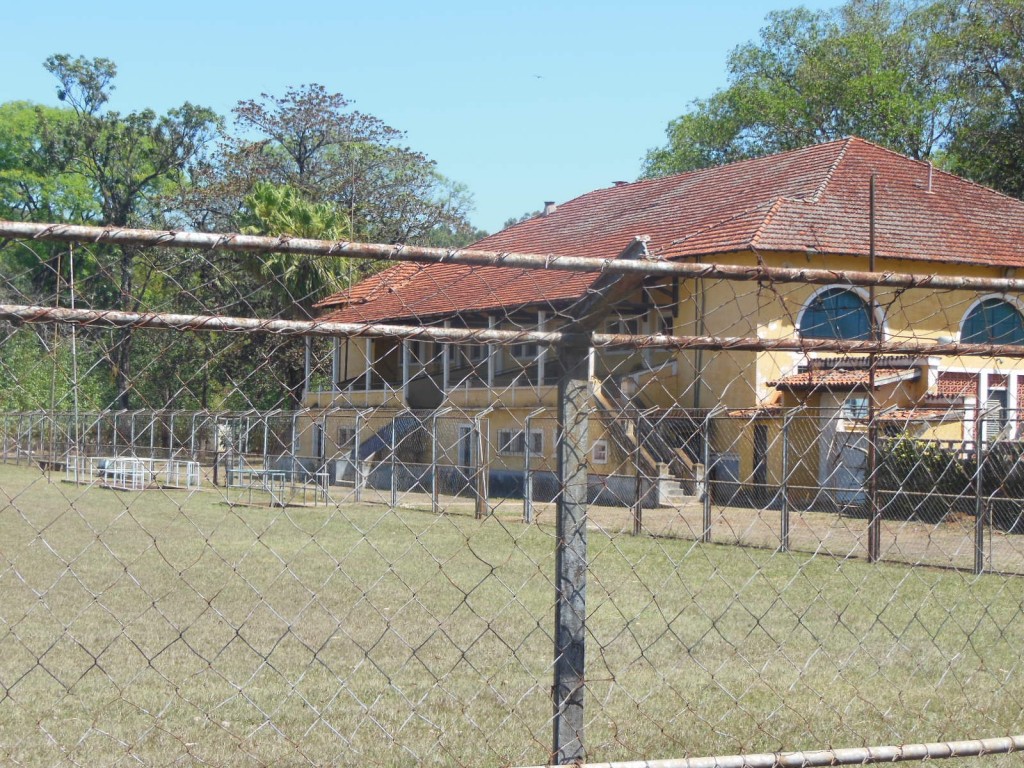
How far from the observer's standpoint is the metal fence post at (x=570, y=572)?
3.66 meters

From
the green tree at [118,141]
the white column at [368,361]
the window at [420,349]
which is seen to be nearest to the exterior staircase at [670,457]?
the window at [420,349]

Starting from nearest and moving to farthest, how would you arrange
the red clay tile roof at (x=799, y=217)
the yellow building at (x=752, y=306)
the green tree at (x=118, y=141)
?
the yellow building at (x=752, y=306)
the red clay tile roof at (x=799, y=217)
the green tree at (x=118, y=141)

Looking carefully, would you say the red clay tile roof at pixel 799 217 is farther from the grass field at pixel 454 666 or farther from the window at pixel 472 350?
the grass field at pixel 454 666

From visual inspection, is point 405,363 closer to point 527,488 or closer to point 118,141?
point 527,488

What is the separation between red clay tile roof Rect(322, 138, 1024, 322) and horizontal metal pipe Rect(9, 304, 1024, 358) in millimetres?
16253

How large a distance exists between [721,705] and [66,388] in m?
3.61

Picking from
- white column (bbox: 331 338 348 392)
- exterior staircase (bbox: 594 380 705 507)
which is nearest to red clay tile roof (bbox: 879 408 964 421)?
white column (bbox: 331 338 348 392)

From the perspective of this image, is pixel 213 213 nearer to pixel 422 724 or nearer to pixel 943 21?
pixel 943 21

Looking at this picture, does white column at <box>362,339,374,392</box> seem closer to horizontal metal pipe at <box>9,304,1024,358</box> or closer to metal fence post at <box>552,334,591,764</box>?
horizontal metal pipe at <box>9,304,1024,358</box>

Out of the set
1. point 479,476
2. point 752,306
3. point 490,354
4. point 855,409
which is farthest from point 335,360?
point 752,306

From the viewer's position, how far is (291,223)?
33.4 meters

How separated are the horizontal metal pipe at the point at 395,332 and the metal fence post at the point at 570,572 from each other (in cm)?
21

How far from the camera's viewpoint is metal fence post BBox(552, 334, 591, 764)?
3662 millimetres

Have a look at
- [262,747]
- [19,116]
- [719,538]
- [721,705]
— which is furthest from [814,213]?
[19,116]
